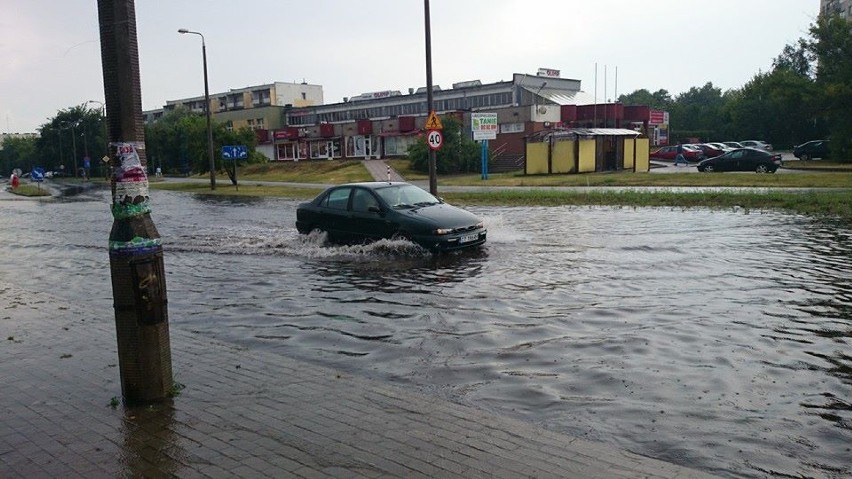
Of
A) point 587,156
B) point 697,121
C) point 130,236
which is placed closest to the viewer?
point 130,236

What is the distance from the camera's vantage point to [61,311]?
368 inches

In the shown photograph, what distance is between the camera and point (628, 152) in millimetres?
44312

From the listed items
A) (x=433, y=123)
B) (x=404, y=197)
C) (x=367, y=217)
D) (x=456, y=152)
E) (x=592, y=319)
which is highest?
(x=433, y=123)

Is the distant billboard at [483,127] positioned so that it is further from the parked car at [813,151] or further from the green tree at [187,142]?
the parked car at [813,151]

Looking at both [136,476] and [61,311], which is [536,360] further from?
[61,311]

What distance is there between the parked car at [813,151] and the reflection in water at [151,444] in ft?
169

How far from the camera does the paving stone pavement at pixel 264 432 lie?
168 inches

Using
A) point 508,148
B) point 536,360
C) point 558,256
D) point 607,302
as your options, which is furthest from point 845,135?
point 536,360

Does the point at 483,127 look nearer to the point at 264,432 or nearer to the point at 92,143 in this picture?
the point at 264,432

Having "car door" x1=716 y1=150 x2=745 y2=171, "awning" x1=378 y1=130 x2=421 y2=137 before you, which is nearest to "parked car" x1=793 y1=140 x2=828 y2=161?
"car door" x1=716 y1=150 x2=745 y2=171

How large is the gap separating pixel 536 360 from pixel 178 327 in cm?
445

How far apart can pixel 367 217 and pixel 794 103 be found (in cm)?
4274

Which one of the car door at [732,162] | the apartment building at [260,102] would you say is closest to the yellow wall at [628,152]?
the car door at [732,162]

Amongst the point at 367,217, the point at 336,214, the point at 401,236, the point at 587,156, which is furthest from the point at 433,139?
the point at 587,156
